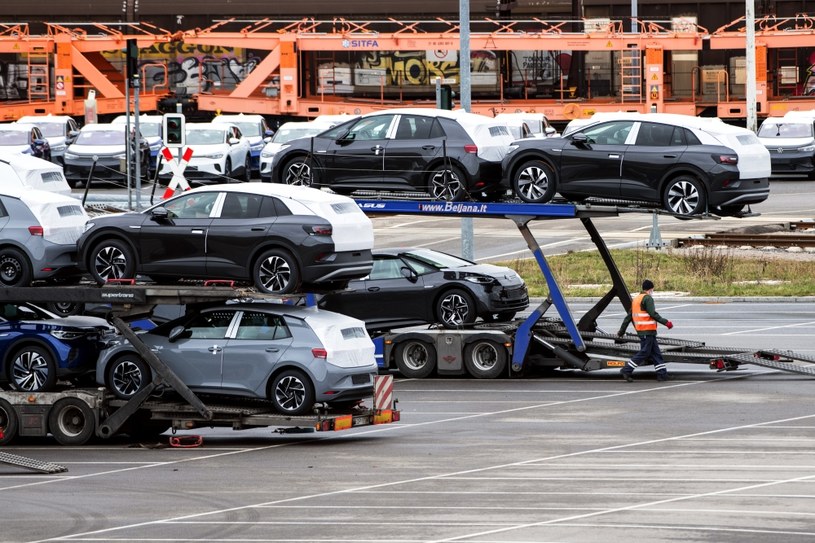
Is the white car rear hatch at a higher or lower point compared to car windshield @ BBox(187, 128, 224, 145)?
lower

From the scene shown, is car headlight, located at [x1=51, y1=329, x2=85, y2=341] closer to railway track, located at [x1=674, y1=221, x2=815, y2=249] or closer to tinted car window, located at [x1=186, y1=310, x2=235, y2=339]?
tinted car window, located at [x1=186, y1=310, x2=235, y2=339]

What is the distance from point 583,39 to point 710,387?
3386 centimetres

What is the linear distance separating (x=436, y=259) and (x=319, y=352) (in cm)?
687

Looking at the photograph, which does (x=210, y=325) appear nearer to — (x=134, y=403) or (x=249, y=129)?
(x=134, y=403)

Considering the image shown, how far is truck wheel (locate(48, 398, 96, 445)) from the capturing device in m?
19.2

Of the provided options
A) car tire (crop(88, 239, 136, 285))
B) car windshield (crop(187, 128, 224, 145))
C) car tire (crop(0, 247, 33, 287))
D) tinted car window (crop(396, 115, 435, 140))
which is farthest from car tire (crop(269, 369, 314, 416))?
car windshield (crop(187, 128, 224, 145))

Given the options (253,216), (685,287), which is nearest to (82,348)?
(253,216)

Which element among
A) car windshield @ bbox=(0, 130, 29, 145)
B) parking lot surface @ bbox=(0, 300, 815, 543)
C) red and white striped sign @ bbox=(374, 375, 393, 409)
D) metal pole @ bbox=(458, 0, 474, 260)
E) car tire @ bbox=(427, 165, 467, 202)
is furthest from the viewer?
car windshield @ bbox=(0, 130, 29, 145)

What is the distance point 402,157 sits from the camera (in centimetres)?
2409

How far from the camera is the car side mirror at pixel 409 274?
971 inches

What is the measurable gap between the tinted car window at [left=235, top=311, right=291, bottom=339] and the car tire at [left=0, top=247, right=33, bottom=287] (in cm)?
303

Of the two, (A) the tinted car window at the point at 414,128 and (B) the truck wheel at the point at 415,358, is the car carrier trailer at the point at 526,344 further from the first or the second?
(A) the tinted car window at the point at 414,128

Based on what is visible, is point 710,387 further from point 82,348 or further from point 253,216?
point 82,348

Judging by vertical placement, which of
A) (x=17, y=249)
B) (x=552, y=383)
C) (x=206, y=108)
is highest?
(x=206, y=108)
